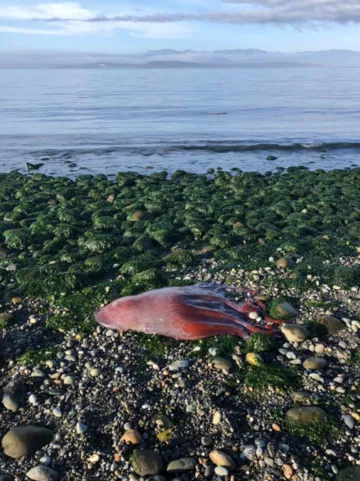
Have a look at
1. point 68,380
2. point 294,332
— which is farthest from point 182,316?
point 68,380

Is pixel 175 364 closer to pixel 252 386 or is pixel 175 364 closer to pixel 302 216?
pixel 252 386

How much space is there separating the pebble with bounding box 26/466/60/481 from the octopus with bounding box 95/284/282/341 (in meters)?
2.24

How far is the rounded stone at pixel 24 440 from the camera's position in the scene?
436 centimetres

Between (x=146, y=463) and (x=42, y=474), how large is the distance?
0.86 meters

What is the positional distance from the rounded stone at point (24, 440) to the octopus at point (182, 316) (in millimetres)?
1884

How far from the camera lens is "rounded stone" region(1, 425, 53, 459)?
4.36 m

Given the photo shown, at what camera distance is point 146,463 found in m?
4.21

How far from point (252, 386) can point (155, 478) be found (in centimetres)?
155

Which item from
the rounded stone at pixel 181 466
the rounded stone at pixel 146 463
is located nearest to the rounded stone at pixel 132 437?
the rounded stone at pixel 146 463

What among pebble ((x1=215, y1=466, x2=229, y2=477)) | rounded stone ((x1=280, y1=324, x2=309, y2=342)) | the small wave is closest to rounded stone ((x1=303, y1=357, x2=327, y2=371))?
rounded stone ((x1=280, y1=324, x2=309, y2=342))

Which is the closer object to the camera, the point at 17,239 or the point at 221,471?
the point at 221,471

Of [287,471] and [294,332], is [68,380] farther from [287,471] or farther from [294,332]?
[294,332]

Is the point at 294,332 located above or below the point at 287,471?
above

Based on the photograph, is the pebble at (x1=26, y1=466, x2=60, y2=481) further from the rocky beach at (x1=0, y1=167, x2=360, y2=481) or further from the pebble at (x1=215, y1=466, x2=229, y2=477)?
the pebble at (x1=215, y1=466, x2=229, y2=477)
